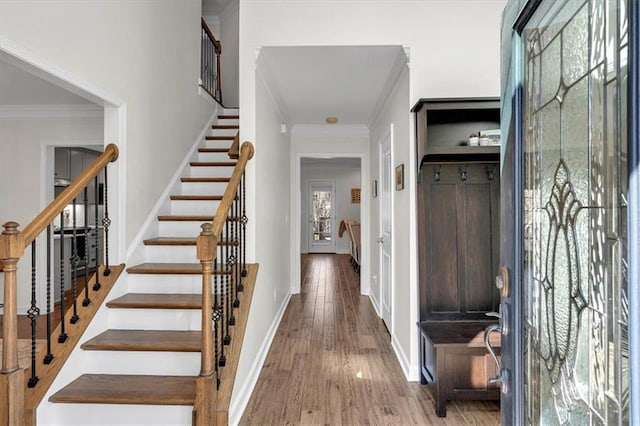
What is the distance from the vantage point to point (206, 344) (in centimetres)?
182

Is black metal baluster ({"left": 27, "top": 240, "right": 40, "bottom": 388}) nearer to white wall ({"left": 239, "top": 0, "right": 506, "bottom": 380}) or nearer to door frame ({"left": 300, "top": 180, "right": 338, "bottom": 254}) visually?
white wall ({"left": 239, "top": 0, "right": 506, "bottom": 380})

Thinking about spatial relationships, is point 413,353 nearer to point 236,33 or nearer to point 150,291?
point 150,291

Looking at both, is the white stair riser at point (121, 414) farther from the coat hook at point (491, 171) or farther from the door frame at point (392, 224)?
the coat hook at point (491, 171)

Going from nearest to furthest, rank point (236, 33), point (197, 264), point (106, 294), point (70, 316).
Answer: point (70, 316) < point (106, 294) < point (197, 264) < point (236, 33)

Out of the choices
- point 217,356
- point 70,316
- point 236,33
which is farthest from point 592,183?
point 236,33

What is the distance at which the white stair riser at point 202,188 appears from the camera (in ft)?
11.9

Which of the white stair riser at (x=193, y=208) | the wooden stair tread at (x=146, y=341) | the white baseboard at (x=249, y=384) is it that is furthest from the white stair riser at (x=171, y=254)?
the white baseboard at (x=249, y=384)

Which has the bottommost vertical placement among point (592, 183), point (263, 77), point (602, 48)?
point (592, 183)

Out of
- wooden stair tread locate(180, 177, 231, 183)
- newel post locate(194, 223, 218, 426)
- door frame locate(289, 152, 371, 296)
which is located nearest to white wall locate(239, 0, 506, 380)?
wooden stair tread locate(180, 177, 231, 183)

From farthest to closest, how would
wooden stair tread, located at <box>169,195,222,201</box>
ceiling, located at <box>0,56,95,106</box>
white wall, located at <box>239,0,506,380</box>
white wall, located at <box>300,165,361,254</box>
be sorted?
1. white wall, located at <box>300,165,361,254</box>
2. wooden stair tread, located at <box>169,195,222,201</box>
3. ceiling, located at <box>0,56,95,106</box>
4. white wall, located at <box>239,0,506,380</box>

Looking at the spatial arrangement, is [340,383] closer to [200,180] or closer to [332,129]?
[200,180]

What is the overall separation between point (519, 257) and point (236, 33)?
6591 millimetres

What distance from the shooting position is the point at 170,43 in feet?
11.5

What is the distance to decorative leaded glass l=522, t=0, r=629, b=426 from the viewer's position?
0.64m
